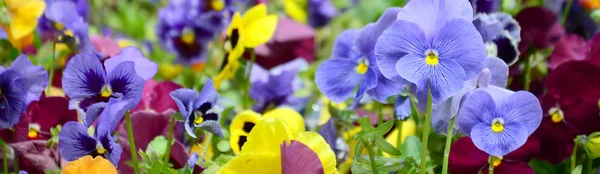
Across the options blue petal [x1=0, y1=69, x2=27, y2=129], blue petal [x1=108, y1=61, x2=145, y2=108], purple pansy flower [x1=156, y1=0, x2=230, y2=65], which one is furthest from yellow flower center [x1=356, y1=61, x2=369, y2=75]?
purple pansy flower [x1=156, y1=0, x2=230, y2=65]

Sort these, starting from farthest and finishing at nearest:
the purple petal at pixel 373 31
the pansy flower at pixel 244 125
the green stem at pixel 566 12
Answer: the green stem at pixel 566 12 → the pansy flower at pixel 244 125 → the purple petal at pixel 373 31

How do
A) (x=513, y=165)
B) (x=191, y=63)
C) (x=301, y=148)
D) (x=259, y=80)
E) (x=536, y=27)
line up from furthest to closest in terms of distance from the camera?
(x=191, y=63)
(x=259, y=80)
(x=536, y=27)
(x=513, y=165)
(x=301, y=148)

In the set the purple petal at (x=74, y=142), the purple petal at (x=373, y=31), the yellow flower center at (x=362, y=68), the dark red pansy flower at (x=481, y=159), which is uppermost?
the purple petal at (x=373, y=31)

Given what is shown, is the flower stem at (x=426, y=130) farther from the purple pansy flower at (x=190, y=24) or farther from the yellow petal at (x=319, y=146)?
the purple pansy flower at (x=190, y=24)

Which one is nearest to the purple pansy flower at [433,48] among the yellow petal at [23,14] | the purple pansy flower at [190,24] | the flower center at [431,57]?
the flower center at [431,57]

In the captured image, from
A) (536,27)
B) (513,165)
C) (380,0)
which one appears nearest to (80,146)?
(513,165)

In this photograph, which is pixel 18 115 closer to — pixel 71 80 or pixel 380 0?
pixel 71 80
